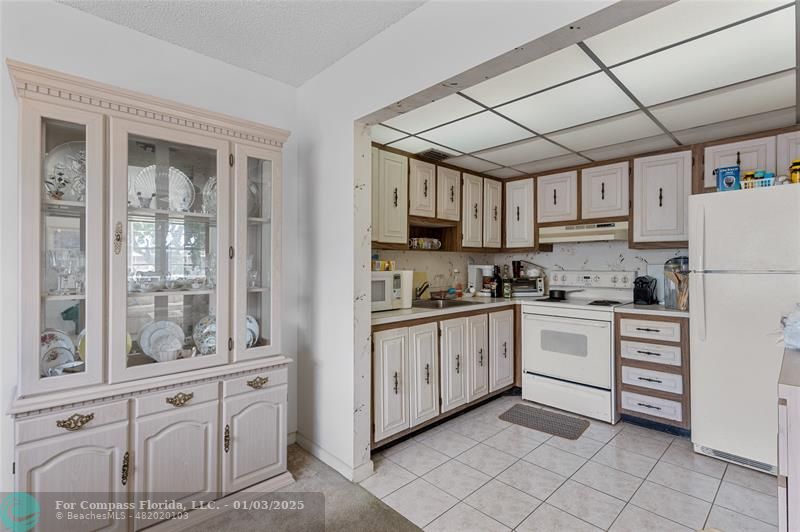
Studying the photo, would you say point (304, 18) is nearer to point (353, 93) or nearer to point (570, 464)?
point (353, 93)

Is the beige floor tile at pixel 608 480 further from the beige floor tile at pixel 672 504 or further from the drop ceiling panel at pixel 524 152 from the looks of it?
the drop ceiling panel at pixel 524 152

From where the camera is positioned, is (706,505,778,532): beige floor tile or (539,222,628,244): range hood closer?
(706,505,778,532): beige floor tile

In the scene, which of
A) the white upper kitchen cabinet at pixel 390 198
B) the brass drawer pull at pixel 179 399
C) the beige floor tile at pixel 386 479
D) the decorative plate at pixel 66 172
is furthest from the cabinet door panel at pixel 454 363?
the decorative plate at pixel 66 172

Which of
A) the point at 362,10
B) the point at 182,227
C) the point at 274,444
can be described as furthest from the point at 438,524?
the point at 362,10

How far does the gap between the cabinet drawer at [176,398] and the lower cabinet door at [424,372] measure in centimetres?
129

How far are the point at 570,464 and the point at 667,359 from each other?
44.8 inches

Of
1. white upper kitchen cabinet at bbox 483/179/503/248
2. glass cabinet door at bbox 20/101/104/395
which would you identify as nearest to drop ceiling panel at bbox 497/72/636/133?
white upper kitchen cabinet at bbox 483/179/503/248

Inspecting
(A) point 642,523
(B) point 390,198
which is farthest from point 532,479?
(B) point 390,198

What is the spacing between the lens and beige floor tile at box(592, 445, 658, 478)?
234 cm

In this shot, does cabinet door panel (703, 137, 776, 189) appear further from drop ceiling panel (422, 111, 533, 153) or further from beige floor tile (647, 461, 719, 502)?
beige floor tile (647, 461, 719, 502)

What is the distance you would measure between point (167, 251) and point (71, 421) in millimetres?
828

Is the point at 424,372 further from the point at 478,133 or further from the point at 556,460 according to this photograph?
the point at 478,133

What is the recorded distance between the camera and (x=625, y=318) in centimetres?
299

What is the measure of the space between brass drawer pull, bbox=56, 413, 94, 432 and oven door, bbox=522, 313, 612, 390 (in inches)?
124
